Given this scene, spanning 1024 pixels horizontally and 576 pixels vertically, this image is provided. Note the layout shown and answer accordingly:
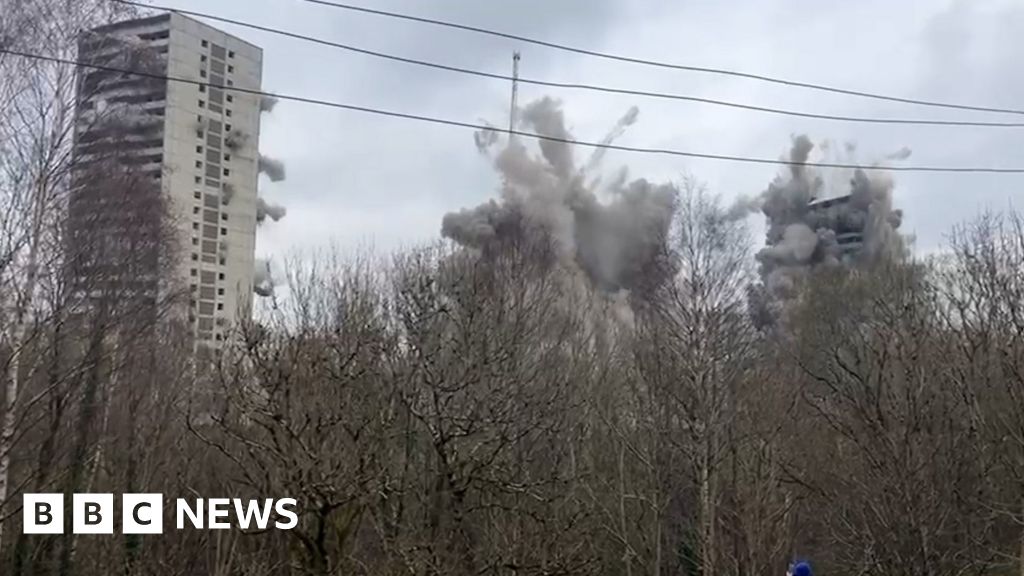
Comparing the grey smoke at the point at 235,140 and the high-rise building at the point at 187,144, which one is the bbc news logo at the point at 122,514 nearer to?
the high-rise building at the point at 187,144

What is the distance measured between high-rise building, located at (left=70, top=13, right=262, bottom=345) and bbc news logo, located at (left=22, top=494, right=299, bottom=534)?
99.6 inches

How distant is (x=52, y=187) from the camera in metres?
10.1

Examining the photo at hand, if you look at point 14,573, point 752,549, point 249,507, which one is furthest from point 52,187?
point 752,549

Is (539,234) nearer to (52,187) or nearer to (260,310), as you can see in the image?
(260,310)

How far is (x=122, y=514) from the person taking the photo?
41.7 ft

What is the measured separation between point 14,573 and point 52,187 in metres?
6.13

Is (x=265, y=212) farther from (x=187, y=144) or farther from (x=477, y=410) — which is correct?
(x=477, y=410)

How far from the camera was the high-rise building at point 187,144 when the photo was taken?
423 inches

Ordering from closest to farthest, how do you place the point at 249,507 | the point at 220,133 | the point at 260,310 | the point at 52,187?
1. the point at 249,507
2. the point at 52,187
3. the point at 260,310
4. the point at 220,133

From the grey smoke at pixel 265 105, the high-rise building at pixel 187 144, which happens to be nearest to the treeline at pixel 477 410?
the high-rise building at pixel 187 144

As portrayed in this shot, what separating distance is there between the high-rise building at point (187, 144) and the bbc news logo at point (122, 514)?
2529mm

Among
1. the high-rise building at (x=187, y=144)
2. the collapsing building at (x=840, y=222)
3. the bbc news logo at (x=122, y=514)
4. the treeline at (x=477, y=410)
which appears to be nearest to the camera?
the treeline at (x=477, y=410)

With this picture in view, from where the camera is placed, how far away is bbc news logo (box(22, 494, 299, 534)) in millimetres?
11166

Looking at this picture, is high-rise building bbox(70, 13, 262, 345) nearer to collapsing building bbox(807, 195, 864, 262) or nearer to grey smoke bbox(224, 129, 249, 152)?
grey smoke bbox(224, 129, 249, 152)
